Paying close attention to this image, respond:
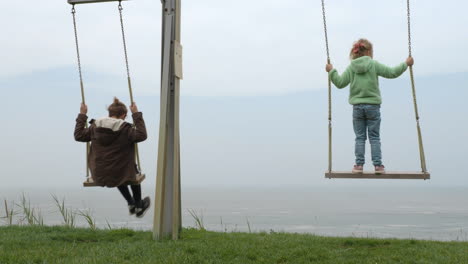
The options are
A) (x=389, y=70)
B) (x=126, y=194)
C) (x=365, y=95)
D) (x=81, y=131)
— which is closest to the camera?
(x=81, y=131)

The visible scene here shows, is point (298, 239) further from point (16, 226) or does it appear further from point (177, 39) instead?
point (16, 226)

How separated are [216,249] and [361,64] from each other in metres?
3.44

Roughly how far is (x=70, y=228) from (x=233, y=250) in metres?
4.05

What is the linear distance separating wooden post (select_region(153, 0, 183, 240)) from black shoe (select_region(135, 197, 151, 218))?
134 millimetres

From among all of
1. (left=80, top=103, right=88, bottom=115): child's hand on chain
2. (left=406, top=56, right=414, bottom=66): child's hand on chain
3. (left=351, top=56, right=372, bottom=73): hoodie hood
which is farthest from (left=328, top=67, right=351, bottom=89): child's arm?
(left=80, top=103, right=88, bottom=115): child's hand on chain

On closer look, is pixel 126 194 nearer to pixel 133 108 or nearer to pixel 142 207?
pixel 142 207

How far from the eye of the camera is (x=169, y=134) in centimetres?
867

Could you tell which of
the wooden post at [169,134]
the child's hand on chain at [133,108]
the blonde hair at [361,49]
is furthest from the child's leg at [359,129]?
the child's hand on chain at [133,108]

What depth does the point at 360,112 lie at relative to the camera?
8.62m

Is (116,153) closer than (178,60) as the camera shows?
Yes

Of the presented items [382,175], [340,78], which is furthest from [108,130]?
[382,175]

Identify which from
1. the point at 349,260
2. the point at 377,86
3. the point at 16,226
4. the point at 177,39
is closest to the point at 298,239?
the point at 349,260

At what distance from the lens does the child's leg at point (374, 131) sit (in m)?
8.56

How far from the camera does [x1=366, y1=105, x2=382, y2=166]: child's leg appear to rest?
8.56m
